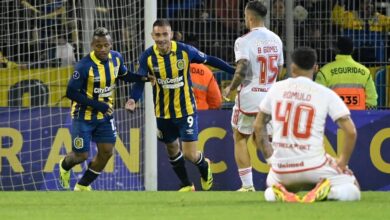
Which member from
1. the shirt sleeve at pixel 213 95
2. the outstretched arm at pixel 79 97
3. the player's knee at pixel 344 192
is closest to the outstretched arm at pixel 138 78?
the outstretched arm at pixel 79 97

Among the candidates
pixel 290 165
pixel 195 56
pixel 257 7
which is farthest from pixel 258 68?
pixel 290 165

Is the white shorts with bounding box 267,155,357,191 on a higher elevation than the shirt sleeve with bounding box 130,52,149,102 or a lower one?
lower

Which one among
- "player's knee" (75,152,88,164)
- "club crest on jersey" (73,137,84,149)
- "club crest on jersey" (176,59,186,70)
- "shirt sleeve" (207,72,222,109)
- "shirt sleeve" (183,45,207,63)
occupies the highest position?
"shirt sleeve" (183,45,207,63)

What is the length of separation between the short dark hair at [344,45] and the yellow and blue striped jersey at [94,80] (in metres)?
3.42

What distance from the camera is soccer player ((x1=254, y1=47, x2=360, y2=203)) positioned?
35.8 ft

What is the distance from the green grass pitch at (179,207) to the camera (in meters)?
10.0

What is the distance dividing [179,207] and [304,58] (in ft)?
5.73

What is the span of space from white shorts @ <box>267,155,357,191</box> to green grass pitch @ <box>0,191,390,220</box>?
23 centimetres

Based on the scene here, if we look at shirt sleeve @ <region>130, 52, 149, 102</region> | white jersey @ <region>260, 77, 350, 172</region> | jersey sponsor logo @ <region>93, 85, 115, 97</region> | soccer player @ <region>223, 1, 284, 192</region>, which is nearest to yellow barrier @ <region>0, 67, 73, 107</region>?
jersey sponsor logo @ <region>93, 85, 115, 97</region>

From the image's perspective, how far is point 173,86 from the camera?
14.9 meters

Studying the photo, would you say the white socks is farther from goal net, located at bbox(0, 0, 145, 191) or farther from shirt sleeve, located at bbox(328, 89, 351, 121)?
shirt sleeve, located at bbox(328, 89, 351, 121)

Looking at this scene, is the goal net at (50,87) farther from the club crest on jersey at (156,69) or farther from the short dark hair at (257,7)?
the short dark hair at (257,7)

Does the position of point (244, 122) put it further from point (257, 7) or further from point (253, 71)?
point (257, 7)

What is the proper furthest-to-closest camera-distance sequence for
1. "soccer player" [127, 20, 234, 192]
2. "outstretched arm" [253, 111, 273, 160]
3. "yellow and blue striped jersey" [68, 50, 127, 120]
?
"soccer player" [127, 20, 234, 192], "yellow and blue striped jersey" [68, 50, 127, 120], "outstretched arm" [253, 111, 273, 160]
